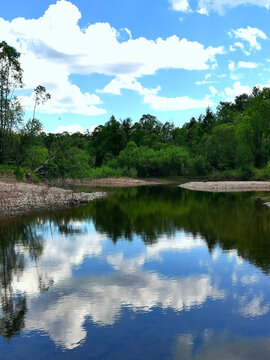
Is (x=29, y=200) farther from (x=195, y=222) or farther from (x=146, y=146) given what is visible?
(x=146, y=146)

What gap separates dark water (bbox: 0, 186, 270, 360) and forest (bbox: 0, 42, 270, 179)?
1420 inches

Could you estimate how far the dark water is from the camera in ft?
31.8

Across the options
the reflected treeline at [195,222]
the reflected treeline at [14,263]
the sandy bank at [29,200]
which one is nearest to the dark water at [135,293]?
the reflected treeline at [14,263]

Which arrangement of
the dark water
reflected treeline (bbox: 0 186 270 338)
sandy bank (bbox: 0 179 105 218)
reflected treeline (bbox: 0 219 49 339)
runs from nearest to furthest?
the dark water, reflected treeline (bbox: 0 219 49 339), reflected treeline (bbox: 0 186 270 338), sandy bank (bbox: 0 179 105 218)

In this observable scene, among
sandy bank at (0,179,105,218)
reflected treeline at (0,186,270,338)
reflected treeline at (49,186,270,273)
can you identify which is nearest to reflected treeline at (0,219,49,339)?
reflected treeline at (0,186,270,338)

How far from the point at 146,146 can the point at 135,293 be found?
11468 cm

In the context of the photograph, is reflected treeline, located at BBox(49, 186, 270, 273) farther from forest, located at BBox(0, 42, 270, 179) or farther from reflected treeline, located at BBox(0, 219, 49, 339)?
forest, located at BBox(0, 42, 270, 179)

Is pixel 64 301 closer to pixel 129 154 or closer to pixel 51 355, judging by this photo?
pixel 51 355

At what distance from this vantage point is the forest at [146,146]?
58.7 metres

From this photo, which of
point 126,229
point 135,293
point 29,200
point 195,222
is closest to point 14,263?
point 135,293

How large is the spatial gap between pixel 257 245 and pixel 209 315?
1042cm

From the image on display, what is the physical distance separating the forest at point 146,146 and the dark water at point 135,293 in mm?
36075

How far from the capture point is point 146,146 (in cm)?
12669

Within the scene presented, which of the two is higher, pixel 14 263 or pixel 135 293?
pixel 14 263
